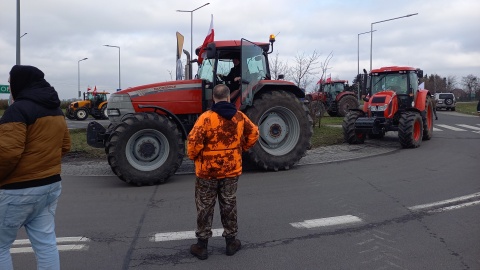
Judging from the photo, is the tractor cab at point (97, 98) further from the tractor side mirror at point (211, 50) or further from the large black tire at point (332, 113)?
the tractor side mirror at point (211, 50)

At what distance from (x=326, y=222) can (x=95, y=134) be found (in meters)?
4.85

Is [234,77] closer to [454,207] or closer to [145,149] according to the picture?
[145,149]

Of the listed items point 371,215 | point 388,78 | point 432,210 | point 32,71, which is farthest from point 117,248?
point 388,78

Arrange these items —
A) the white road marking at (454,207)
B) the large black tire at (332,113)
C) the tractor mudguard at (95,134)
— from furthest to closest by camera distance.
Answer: the large black tire at (332,113) → the tractor mudguard at (95,134) → the white road marking at (454,207)

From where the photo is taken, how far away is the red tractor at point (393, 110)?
1362cm

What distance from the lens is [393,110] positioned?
14.3m

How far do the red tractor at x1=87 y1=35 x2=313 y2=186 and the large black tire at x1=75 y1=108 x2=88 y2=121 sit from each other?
2594cm

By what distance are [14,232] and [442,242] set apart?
14.1 feet

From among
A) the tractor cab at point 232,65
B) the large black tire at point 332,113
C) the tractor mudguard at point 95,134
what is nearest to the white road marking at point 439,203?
the tractor cab at point 232,65

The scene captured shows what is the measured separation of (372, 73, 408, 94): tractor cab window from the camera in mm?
15281

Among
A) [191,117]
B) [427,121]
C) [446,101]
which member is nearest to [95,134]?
[191,117]

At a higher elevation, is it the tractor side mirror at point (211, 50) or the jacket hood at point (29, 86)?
the tractor side mirror at point (211, 50)

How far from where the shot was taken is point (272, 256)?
4734 mm

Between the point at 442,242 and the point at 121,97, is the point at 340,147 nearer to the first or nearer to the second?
the point at 121,97
